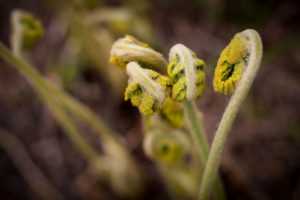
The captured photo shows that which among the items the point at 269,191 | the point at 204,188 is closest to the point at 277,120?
the point at 269,191

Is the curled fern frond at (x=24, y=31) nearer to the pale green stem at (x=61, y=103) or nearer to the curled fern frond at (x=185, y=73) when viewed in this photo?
the pale green stem at (x=61, y=103)

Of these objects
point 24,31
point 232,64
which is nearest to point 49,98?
point 24,31

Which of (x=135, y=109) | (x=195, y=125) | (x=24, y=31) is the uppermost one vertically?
(x=135, y=109)

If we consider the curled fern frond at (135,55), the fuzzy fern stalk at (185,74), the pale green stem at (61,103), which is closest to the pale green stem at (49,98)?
the pale green stem at (61,103)

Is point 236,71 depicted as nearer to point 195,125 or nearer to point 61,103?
point 195,125

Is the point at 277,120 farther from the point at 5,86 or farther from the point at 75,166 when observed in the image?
the point at 5,86

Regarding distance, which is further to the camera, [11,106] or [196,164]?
[11,106]

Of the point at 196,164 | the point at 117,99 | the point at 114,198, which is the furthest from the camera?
the point at 117,99
